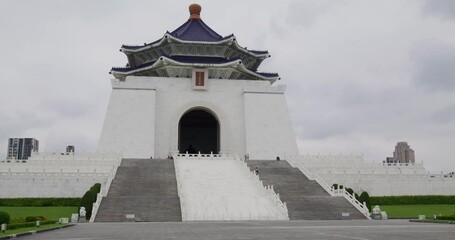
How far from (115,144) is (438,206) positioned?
23252 mm

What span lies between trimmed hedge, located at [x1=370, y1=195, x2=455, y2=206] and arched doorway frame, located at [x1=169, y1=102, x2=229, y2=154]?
15.5 metres

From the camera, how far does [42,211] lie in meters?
22.9

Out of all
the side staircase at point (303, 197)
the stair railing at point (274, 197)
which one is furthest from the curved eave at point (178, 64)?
the stair railing at point (274, 197)

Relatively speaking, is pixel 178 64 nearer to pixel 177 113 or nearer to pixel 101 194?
pixel 177 113

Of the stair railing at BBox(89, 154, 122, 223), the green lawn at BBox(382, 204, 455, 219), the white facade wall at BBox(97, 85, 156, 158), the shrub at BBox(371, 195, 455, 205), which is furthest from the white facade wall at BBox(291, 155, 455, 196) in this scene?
the white facade wall at BBox(97, 85, 156, 158)

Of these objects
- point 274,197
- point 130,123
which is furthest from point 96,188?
point 130,123

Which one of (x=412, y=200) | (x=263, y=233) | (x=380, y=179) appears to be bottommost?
(x=263, y=233)

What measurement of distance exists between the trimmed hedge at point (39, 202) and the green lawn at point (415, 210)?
1599cm

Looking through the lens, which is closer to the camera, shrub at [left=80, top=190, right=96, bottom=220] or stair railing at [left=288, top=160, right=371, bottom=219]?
shrub at [left=80, top=190, right=96, bottom=220]

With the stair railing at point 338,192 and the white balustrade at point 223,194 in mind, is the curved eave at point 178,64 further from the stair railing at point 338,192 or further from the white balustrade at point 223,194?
the stair railing at point 338,192

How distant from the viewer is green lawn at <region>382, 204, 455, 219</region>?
23219 millimetres

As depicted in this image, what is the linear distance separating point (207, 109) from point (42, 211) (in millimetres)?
19799

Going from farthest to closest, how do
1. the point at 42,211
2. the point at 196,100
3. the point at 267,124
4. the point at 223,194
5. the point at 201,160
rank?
the point at 196,100 → the point at 267,124 → the point at 201,160 → the point at 223,194 → the point at 42,211

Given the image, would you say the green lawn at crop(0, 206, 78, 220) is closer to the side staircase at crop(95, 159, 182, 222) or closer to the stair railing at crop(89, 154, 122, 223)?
the stair railing at crop(89, 154, 122, 223)
